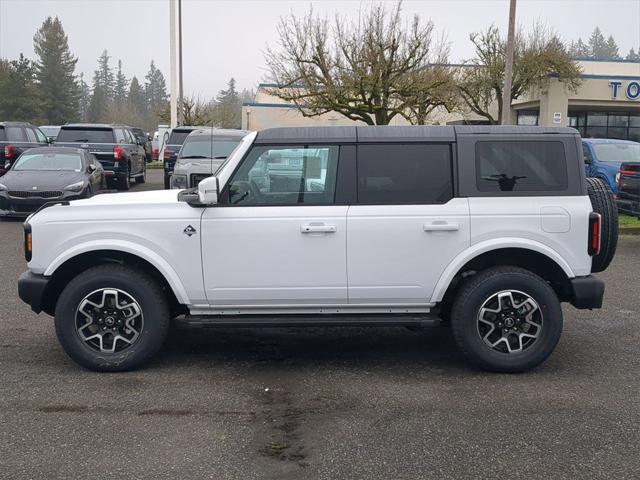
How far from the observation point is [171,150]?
22141 mm

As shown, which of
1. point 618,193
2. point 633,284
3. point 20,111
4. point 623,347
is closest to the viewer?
point 623,347

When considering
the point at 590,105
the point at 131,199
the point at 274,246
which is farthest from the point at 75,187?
the point at 590,105

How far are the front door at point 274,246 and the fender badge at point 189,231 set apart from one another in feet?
0.24

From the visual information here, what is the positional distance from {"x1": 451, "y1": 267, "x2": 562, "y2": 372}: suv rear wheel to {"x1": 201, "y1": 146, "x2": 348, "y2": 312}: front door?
96 cm

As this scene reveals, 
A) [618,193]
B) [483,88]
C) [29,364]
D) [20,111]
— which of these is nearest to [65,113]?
[20,111]

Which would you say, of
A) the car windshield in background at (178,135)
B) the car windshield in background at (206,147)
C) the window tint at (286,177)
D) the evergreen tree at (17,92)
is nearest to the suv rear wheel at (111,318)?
the window tint at (286,177)

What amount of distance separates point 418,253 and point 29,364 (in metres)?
3.19

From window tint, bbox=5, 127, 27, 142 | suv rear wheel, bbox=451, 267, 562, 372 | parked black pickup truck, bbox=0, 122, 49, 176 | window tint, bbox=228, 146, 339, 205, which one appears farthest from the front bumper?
window tint, bbox=5, 127, 27, 142

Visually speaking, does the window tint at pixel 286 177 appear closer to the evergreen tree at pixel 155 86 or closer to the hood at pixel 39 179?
the hood at pixel 39 179

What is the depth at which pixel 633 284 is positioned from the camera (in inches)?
381

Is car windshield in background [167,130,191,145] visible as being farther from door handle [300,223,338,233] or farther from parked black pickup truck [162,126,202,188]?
→ door handle [300,223,338,233]

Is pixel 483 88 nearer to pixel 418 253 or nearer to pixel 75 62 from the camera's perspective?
pixel 418 253

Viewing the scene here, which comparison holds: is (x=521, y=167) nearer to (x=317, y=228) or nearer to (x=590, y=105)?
(x=317, y=228)

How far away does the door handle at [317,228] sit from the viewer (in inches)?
226
